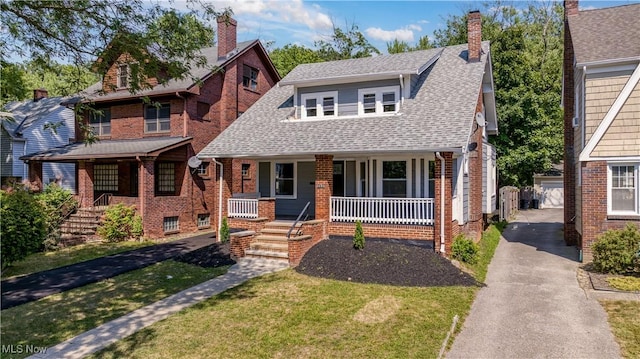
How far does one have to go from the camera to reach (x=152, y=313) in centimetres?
853

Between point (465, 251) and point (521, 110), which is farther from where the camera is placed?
point (521, 110)

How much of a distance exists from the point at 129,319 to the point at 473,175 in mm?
12726

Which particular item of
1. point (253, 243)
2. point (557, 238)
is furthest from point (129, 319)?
point (557, 238)

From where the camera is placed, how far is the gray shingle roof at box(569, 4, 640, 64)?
12578 millimetres

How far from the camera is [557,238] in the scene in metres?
17.3

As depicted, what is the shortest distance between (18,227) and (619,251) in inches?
645

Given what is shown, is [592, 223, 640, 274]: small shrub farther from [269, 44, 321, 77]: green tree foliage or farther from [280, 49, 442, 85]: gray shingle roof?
[269, 44, 321, 77]: green tree foliage

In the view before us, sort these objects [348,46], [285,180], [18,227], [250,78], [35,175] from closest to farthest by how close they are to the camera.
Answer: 1. [18,227]
2. [285,180]
3. [35,175]
4. [250,78]
5. [348,46]

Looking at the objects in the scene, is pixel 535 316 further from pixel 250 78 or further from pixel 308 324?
pixel 250 78

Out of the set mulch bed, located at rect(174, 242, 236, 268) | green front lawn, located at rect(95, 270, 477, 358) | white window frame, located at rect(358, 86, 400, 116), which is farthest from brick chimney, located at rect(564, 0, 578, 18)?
mulch bed, located at rect(174, 242, 236, 268)

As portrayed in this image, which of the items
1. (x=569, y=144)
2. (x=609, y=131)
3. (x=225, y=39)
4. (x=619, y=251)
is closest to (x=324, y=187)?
(x=619, y=251)

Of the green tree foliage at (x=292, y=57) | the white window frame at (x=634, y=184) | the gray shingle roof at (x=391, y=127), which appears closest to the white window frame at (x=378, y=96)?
the gray shingle roof at (x=391, y=127)

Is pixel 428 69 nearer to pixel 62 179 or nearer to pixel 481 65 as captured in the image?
pixel 481 65

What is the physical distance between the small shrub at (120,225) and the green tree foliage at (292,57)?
21233 mm
